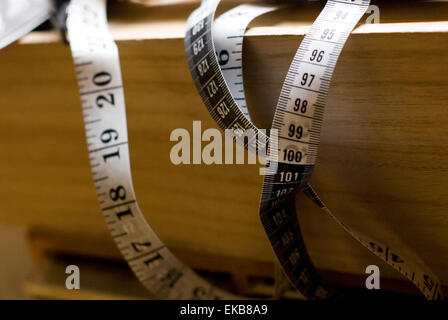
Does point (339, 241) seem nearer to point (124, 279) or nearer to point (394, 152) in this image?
point (394, 152)

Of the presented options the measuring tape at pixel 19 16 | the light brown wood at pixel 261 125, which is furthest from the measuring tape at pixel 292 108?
the measuring tape at pixel 19 16

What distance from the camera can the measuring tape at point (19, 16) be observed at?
1.81ft

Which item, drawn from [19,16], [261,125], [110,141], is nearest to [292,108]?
[261,125]

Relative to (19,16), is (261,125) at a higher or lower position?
lower

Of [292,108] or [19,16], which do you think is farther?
[19,16]

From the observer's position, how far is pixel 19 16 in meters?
0.57

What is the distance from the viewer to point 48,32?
572 mm

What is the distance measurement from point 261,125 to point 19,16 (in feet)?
1.05

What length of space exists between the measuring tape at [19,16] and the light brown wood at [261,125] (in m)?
0.02

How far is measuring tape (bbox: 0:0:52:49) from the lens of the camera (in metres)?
0.55

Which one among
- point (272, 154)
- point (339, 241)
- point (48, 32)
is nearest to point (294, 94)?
point (272, 154)

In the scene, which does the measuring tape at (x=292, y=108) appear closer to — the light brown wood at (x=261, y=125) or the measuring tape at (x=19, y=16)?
the light brown wood at (x=261, y=125)

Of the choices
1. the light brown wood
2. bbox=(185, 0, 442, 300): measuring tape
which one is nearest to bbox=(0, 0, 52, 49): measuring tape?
the light brown wood

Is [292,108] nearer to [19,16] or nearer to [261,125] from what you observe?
[261,125]
